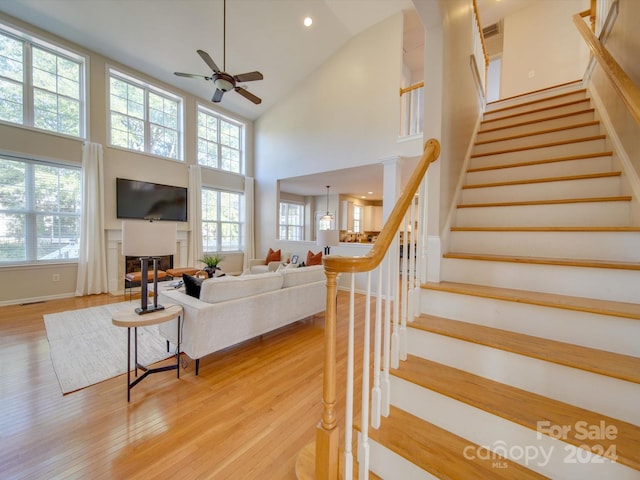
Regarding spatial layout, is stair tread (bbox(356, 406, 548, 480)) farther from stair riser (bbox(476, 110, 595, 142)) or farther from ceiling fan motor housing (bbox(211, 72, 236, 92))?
ceiling fan motor housing (bbox(211, 72, 236, 92))

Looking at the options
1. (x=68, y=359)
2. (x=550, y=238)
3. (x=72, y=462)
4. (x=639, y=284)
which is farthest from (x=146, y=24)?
(x=639, y=284)

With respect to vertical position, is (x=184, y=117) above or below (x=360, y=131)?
above

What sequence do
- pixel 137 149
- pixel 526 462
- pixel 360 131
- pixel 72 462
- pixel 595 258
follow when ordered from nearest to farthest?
pixel 526 462, pixel 72 462, pixel 595 258, pixel 360 131, pixel 137 149

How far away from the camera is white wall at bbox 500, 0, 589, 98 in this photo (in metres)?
4.48

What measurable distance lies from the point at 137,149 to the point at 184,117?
1381mm

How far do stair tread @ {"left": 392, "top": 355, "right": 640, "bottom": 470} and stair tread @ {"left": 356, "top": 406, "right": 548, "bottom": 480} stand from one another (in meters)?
0.17

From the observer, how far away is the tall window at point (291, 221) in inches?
365

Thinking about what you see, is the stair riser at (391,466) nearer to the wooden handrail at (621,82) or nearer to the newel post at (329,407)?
the newel post at (329,407)

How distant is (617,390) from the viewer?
0.95 meters

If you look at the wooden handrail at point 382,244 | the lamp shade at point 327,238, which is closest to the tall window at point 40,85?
the lamp shade at point 327,238

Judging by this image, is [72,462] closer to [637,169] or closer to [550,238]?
[550,238]

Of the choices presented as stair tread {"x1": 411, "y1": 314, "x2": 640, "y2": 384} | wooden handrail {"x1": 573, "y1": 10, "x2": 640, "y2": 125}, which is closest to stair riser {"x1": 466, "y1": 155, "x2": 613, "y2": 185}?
wooden handrail {"x1": 573, "y1": 10, "x2": 640, "y2": 125}

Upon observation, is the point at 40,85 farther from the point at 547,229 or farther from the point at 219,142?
the point at 547,229

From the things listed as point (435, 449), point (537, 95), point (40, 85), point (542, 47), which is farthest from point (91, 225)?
point (542, 47)
